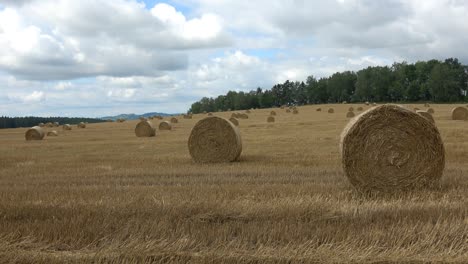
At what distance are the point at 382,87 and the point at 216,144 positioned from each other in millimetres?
82311

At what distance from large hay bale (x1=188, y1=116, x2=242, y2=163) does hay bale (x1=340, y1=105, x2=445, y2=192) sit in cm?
586

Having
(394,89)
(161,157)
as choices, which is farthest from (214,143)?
(394,89)

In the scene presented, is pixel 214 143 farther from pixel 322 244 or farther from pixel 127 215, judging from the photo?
pixel 322 244

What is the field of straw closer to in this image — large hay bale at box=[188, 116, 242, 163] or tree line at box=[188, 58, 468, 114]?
large hay bale at box=[188, 116, 242, 163]

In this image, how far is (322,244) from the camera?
5.41 m

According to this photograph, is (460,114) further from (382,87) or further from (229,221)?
(382,87)

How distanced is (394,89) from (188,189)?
8420 cm

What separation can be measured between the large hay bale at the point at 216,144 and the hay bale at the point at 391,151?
5865 mm

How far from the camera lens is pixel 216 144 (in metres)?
15.2

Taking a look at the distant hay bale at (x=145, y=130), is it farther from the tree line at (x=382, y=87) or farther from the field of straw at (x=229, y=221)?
the tree line at (x=382, y=87)

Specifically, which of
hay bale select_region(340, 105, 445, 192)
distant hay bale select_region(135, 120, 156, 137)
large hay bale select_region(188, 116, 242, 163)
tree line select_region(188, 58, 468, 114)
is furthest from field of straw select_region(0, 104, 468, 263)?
Answer: tree line select_region(188, 58, 468, 114)

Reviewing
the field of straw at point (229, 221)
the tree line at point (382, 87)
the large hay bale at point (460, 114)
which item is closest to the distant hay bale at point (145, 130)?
the field of straw at point (229, 221)

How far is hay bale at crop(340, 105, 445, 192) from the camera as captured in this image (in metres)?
9.11

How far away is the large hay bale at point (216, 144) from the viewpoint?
15.0 meters
